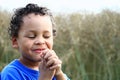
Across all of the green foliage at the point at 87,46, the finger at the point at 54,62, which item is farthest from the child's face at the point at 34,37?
the green foliage at the point at 87,46


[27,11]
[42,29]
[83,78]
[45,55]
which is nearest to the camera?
[45,55]

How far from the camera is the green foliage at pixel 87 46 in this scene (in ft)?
18.7

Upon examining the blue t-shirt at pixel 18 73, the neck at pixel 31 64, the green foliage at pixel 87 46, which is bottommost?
the green foliage at pixel 87 46

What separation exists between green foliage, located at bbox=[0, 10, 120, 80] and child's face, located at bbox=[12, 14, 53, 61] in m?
3.14

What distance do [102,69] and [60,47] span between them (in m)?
0.63

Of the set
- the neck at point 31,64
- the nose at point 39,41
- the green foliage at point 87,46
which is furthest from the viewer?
the green foliage at point 87,46

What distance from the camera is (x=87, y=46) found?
5.95m

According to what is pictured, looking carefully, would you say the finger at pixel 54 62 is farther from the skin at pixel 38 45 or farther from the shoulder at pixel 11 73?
the shoulder at pixel 11 73

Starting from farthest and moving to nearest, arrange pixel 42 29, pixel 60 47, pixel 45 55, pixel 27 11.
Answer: pixel 60 47
pixel 27 11
pixel 42 29
pixel 45 55

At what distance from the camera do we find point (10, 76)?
7.88 ft

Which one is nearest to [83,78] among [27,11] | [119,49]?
[119,49]

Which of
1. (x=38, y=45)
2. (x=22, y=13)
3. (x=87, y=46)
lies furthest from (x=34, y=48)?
(x=87, y=46)

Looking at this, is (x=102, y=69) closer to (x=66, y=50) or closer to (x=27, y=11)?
(x=66, y=50)

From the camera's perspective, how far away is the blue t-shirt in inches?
94.9
